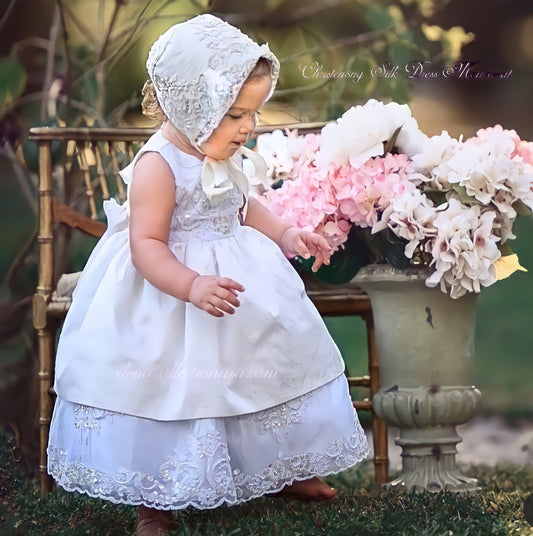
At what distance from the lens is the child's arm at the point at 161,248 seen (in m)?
1.62

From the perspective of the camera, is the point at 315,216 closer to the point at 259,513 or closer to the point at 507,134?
the point at 507,134

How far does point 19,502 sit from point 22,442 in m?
0.42

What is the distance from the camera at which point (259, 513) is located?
1.95 m

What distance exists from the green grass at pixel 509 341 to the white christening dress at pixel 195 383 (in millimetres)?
968

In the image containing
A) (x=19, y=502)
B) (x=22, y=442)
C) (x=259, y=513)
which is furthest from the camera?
(x=22, y=442)

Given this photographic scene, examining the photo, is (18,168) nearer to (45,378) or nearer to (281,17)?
(45,378)

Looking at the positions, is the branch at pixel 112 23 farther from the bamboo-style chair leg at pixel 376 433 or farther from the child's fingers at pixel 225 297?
the child's fingers at pixel 225 297

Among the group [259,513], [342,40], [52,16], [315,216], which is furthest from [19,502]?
[342,40]

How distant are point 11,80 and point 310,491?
1.47 m

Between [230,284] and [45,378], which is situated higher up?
[230,284]

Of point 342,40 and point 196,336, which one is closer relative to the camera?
point 196,336

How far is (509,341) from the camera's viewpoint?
2746mm
